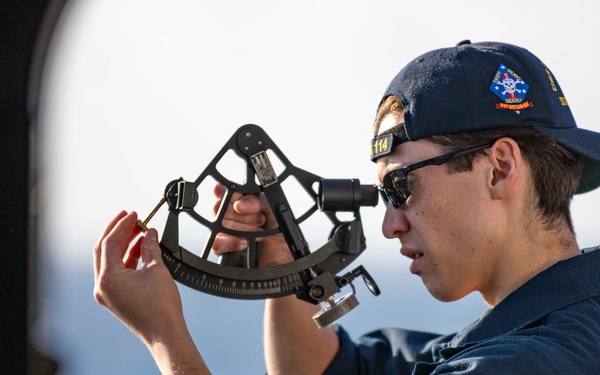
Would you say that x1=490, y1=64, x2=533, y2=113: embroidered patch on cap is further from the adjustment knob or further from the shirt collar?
the adjustment knob

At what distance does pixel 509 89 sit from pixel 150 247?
2.02ft

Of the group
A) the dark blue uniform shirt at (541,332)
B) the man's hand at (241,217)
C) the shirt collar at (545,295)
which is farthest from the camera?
the man's hand at (241,217)

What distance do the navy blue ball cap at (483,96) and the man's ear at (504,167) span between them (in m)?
0.04

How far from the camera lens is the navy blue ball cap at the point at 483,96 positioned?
151cm

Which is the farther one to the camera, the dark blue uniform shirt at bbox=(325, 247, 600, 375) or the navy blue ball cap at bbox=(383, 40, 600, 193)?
the navy blue ball cap at bbox=(383, 40, 600, 193)

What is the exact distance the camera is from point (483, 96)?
151cm

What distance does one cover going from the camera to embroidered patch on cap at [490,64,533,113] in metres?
1.51

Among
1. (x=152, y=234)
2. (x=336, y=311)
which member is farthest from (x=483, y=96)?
(x=152, y=234)

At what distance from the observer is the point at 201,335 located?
2.54 m

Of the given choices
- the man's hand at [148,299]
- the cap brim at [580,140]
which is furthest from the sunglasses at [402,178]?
the man's hand at [148,299]

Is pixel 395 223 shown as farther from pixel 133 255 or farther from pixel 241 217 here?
pixel 133 255

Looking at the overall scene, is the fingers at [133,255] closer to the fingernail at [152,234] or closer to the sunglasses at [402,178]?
the fingernail at [152,234]

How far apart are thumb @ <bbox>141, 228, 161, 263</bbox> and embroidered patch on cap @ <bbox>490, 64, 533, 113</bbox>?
22.7 inches

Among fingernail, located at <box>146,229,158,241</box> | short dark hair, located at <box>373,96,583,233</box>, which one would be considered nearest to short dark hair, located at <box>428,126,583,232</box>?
short dark hair, located at <box>373,96,583,233</box>
